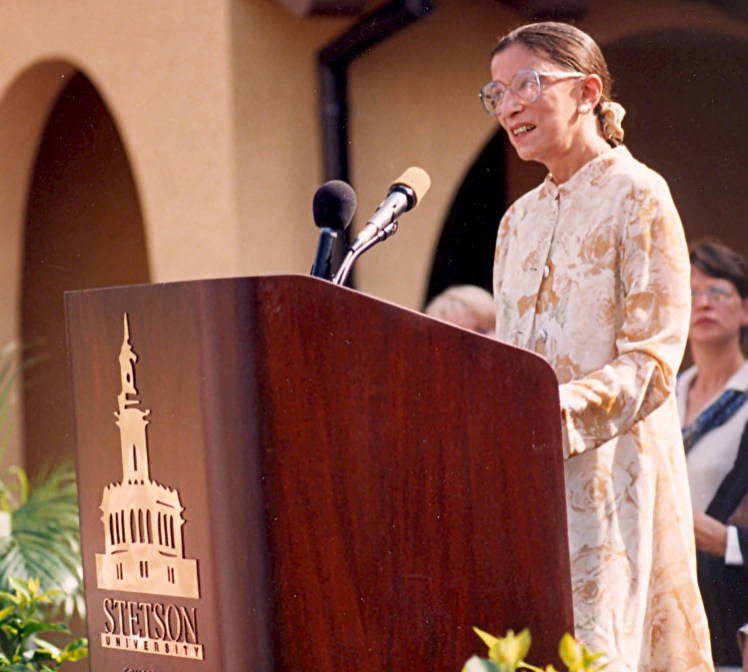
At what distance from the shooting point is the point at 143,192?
521cm

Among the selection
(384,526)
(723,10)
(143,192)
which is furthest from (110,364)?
(143,192)

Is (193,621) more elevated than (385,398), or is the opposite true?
(385,398)

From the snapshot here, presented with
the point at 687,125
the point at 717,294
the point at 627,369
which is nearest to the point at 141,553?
the point at 627,369

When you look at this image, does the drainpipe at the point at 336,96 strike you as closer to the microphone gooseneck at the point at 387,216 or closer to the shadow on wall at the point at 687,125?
the shadow on wall at the point at 687,125

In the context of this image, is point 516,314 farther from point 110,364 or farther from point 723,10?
point 723,10

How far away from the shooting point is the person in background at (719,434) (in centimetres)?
396

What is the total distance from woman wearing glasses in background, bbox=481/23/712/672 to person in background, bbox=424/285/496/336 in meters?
2.18

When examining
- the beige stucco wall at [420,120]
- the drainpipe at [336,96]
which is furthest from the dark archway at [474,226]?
the drainpipe at [336,96]

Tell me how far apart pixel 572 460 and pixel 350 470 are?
61 cm

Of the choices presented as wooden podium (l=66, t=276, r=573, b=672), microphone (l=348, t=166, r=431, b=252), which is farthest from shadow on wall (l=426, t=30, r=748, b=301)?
wooden podium (l=66, t=276, r=573, b=672)

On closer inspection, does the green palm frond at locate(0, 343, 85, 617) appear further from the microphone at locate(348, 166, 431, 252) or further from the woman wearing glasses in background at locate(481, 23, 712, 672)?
the microphone at locate(348, 166, 431, 252)

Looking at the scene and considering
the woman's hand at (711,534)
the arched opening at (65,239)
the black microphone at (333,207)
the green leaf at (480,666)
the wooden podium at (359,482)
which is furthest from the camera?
the arched opening at (65,239)

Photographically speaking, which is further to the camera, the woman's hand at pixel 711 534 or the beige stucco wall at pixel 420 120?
the beige stucco wall at pixel 420 120

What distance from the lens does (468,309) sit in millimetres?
4336
